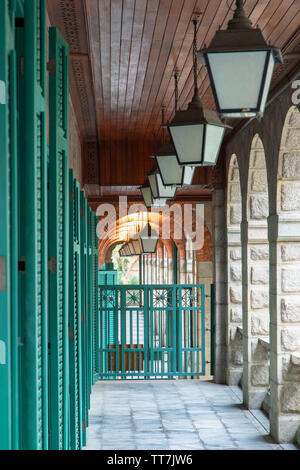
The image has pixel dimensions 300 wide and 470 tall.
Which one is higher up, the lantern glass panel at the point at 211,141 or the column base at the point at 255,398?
the lantern glass panel at the point at 211,141

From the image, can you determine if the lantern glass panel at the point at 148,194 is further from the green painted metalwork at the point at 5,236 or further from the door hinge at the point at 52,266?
the green painted metalwork at the point at 5,236

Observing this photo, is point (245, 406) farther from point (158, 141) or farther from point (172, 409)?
point (158, 141)

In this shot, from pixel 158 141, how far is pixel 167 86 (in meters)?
2.94

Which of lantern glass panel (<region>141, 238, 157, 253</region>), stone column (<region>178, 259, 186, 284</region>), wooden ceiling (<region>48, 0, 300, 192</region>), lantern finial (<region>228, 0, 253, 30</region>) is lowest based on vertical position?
stone column (<region>178, 259, 186, 284</region>)

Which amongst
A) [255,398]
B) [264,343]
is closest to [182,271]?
[255,398]

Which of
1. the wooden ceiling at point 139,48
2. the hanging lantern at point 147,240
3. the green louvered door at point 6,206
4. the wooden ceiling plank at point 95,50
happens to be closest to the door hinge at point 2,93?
the green louvered door at point 6,206

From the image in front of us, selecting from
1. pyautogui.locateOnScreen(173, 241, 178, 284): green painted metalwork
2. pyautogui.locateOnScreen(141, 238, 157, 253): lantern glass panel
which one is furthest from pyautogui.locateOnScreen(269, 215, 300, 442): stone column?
pyautogui.locateOnScreen(173, 241, 178, 284): green painted metalwork

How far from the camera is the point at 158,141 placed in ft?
34.1

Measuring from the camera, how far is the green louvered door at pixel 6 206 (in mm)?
1943

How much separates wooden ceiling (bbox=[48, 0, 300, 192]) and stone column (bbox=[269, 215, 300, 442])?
56.7 inches

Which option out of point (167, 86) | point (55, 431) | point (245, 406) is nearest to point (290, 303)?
point (245, 406)

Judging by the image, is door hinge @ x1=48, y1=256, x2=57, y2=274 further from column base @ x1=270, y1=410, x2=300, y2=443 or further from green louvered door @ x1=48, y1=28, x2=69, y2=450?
column base @ x1=270, y1=410, x2=300, y2=443

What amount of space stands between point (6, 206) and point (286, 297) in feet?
16.7

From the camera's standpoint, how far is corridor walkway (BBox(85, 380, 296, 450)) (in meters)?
6.55
